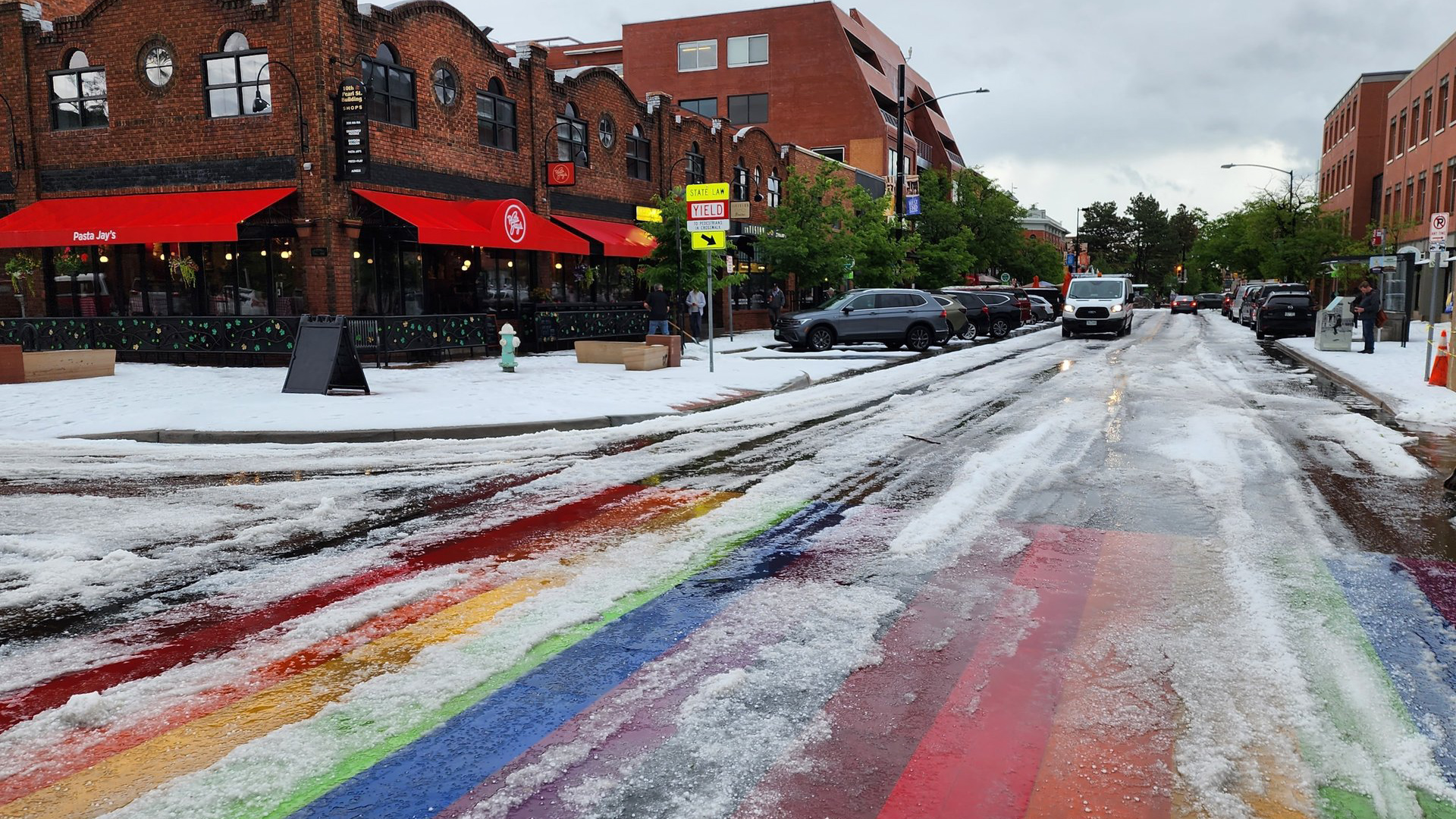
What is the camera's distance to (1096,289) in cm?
3406

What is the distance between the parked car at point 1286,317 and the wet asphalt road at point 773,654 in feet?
82.1

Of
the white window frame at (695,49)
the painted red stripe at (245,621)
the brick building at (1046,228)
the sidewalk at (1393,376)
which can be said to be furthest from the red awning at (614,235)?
the brick building at (1046,228)

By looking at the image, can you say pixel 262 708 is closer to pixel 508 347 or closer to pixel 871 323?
pixel 508 347

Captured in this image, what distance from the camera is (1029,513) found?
6652mm

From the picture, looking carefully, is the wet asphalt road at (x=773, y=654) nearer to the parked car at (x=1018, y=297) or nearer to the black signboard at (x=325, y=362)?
the black signboard at (x=325, y=362)

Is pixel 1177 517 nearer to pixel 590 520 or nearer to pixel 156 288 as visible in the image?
pixel 590 520

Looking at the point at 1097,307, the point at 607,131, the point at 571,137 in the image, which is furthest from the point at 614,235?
the point at 1097,307

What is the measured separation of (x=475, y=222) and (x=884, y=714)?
20.7 metres

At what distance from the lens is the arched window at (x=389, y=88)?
2128 cm

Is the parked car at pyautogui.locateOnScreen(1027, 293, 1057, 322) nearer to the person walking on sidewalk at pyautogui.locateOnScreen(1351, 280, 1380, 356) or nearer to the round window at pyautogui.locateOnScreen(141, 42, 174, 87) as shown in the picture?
the person walking on sidewalk at pyautogui.locateOnScreen(1351, 280, 1380, 356)

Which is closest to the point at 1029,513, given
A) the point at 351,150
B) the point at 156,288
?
the point at 351,150

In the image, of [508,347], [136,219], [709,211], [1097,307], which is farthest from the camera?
[1097,307]

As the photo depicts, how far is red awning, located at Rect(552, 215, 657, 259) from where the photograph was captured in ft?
87.9

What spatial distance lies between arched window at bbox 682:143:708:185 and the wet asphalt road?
27.2 m
